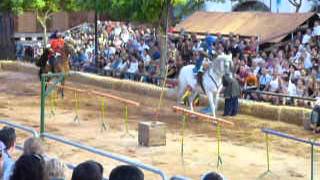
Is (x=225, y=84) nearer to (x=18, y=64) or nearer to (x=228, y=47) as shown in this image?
(x=228, y=47)

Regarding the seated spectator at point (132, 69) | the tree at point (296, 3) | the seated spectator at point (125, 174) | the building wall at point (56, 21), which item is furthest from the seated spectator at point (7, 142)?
the building wall at point (56, 21)

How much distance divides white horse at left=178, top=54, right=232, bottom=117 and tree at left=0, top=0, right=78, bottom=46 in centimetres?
1243

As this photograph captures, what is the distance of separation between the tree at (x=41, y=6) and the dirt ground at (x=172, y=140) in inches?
356

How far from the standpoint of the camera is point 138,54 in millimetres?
27656

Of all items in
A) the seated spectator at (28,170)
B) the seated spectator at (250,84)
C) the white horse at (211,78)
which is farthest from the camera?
the seated spectator at (250,84)

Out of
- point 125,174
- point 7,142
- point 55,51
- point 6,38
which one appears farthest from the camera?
point 6,38

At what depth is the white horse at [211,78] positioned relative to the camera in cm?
1919

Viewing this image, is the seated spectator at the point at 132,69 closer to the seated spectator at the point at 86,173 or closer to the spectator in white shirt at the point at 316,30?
the spectator in white shirt at the point at 316,30

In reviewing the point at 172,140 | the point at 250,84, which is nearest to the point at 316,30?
the point at 250,84

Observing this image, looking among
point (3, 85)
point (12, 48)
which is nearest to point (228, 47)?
point (3, 85)

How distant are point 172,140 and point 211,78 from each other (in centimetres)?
340

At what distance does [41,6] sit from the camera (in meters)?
32.0

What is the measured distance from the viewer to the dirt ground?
553 inches

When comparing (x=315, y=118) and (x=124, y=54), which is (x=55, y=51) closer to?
(x=124, y=54)
